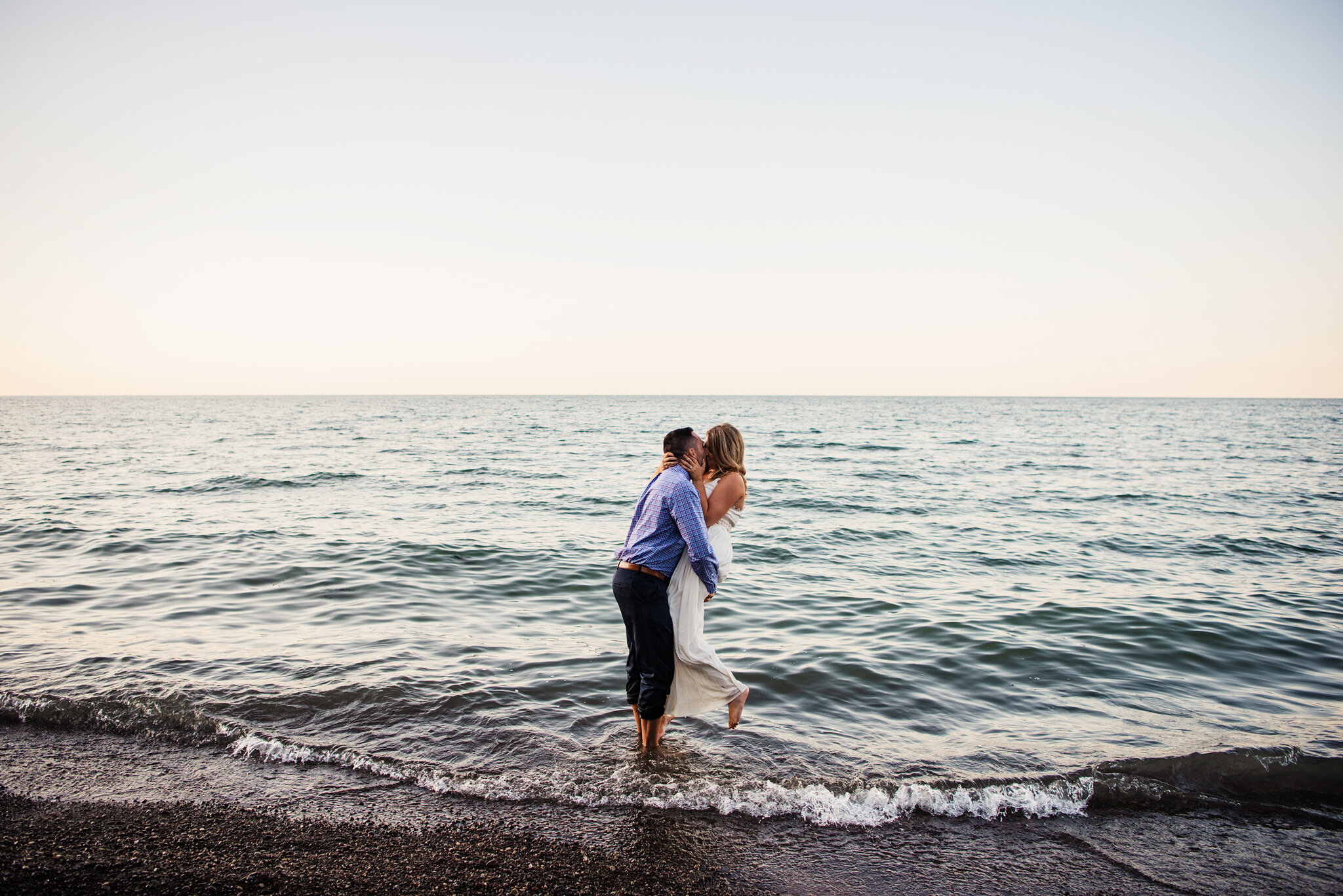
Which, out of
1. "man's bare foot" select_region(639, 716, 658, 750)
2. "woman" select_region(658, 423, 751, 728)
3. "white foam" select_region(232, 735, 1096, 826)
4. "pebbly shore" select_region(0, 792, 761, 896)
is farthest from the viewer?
"man's bare foot" select_region(639, 716, 658, 750)

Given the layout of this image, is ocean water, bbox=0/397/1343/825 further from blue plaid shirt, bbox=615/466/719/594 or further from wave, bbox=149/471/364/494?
blue plaid shirt, bbox=615/466/719/594

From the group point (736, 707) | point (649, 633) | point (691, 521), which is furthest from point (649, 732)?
point (691, 521)

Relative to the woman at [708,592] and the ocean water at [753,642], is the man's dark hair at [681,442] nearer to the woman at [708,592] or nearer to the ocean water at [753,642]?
the woman at [708,592]

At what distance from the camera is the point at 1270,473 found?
78.4 feet

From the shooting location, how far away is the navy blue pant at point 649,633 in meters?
4.39

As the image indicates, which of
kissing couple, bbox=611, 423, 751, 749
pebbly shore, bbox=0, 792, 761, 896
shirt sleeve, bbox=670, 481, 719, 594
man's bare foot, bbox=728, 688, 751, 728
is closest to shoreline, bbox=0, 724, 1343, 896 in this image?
pebbly shore, bbox=0, 792, 761, 896

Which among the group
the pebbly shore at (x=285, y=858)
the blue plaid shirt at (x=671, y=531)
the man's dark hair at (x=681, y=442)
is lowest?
the pebbly shore at (x=285, y=858)

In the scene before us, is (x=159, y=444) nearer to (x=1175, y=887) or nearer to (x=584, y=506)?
(x=584, y=506)

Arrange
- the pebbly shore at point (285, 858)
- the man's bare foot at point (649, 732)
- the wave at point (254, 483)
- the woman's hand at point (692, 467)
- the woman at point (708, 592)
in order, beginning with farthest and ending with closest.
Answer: the wave at point (254, 483) → the man's bare foot at point (649, 732) → the woman at point (708, 592) → the woman's hand at point (692, 467) → the pebbly shore at point (285, 858)

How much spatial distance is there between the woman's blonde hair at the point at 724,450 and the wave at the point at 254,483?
692 inches

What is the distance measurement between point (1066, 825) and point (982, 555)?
320 inches

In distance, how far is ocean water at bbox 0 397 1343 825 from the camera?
4.50 meters

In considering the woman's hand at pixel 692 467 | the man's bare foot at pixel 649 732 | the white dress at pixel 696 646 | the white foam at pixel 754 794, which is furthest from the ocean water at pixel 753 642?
the woman's hand at pixel 692 467

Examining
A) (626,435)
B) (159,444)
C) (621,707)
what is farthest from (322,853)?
(626,435)
